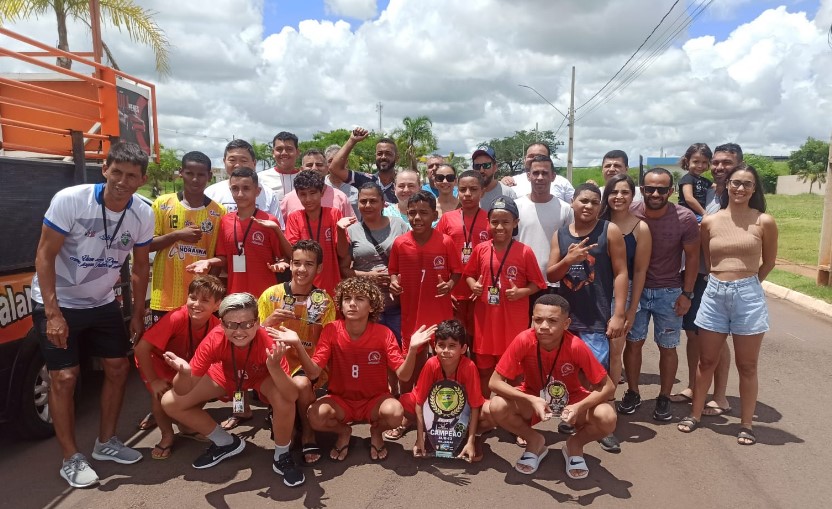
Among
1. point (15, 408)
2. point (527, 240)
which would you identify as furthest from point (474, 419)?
point (15, 408)

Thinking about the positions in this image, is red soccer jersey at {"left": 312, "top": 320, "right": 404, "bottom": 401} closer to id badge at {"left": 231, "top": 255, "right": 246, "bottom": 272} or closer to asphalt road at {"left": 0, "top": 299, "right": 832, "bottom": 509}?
asphalt road at {"left": 0, "top": 299, "right": 832, "bottom": 509}

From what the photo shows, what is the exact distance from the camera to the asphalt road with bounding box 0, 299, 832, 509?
346 cm

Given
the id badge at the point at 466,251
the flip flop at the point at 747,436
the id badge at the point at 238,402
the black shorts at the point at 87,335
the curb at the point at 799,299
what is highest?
the id badge at the point at 466,251

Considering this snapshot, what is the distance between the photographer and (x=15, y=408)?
12.8ft

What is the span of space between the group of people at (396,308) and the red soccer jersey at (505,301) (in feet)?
0.05

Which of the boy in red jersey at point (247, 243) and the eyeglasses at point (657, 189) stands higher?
the eyeglasses at point (657, 189)

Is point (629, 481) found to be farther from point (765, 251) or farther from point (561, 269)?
point (765, 251)

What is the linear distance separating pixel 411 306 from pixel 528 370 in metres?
1.06

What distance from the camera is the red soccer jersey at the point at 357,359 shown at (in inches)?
158

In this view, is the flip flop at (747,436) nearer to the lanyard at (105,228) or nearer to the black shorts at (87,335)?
the black shorts at (87,335)

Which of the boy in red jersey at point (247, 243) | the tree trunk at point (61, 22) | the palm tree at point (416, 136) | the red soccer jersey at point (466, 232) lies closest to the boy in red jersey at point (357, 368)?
the red soccer jersey at point (466, 232)

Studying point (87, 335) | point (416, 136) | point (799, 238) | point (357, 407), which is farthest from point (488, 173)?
point (416, 136)

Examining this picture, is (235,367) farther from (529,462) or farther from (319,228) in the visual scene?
(529,462)

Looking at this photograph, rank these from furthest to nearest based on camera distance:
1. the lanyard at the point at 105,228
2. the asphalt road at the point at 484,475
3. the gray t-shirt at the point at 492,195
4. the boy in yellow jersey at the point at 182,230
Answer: the gray t-shirt at the point at 492,195
the boy in yellow jersey at the point at 182,230
the lanyard at the point at 105,228
the asphalt road at the point at 484,475
